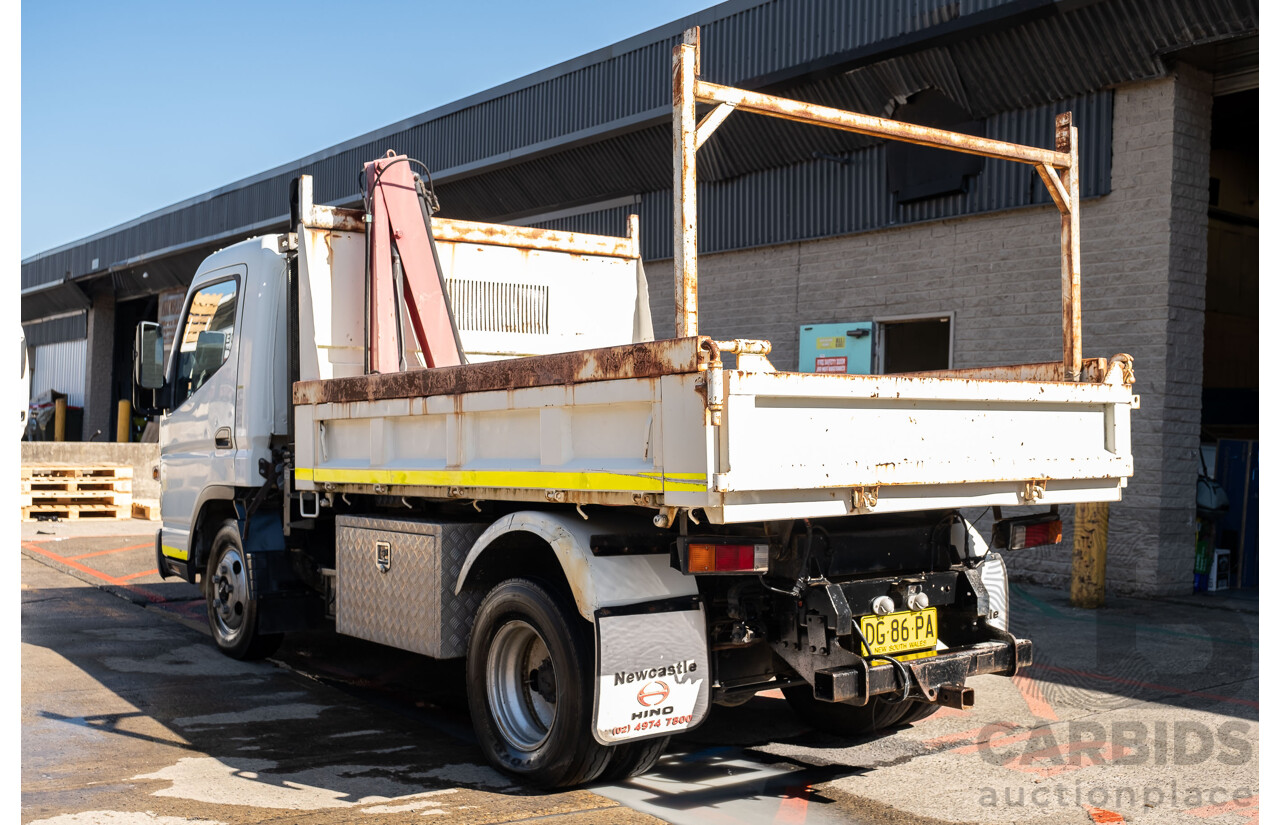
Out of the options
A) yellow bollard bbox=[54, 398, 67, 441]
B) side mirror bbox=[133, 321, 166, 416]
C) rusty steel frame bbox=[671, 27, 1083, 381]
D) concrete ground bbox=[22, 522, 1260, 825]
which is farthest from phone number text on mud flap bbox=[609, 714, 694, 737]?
yellow bollard bbox=[54, 398, 67, 441]

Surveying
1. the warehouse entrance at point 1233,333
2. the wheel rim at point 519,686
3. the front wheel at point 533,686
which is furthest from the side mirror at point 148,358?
the warehouse entrance at point 1233,333

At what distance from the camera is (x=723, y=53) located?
13.4 m

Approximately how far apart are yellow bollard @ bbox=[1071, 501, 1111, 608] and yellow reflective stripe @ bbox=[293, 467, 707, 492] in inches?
245

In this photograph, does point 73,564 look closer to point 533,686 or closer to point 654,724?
point 533,686

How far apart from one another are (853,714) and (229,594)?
14.7 feet

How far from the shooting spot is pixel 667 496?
13.6 feet

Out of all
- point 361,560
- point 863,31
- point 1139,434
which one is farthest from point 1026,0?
point 361,560

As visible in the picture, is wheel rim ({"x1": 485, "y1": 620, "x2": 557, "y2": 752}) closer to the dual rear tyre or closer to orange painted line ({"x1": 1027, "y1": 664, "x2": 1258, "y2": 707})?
the dual rear tyre

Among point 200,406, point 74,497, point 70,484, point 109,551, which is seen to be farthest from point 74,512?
point 200,406

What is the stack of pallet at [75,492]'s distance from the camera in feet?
57.9

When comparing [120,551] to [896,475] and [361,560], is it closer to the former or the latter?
[361,560]

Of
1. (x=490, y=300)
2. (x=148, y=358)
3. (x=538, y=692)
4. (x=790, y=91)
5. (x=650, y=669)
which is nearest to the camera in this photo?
(x=650, y=669)

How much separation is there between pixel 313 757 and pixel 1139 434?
7743 mm

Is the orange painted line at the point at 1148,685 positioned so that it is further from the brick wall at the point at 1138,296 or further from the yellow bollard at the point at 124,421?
the yellow bollard at the point at 124,421
